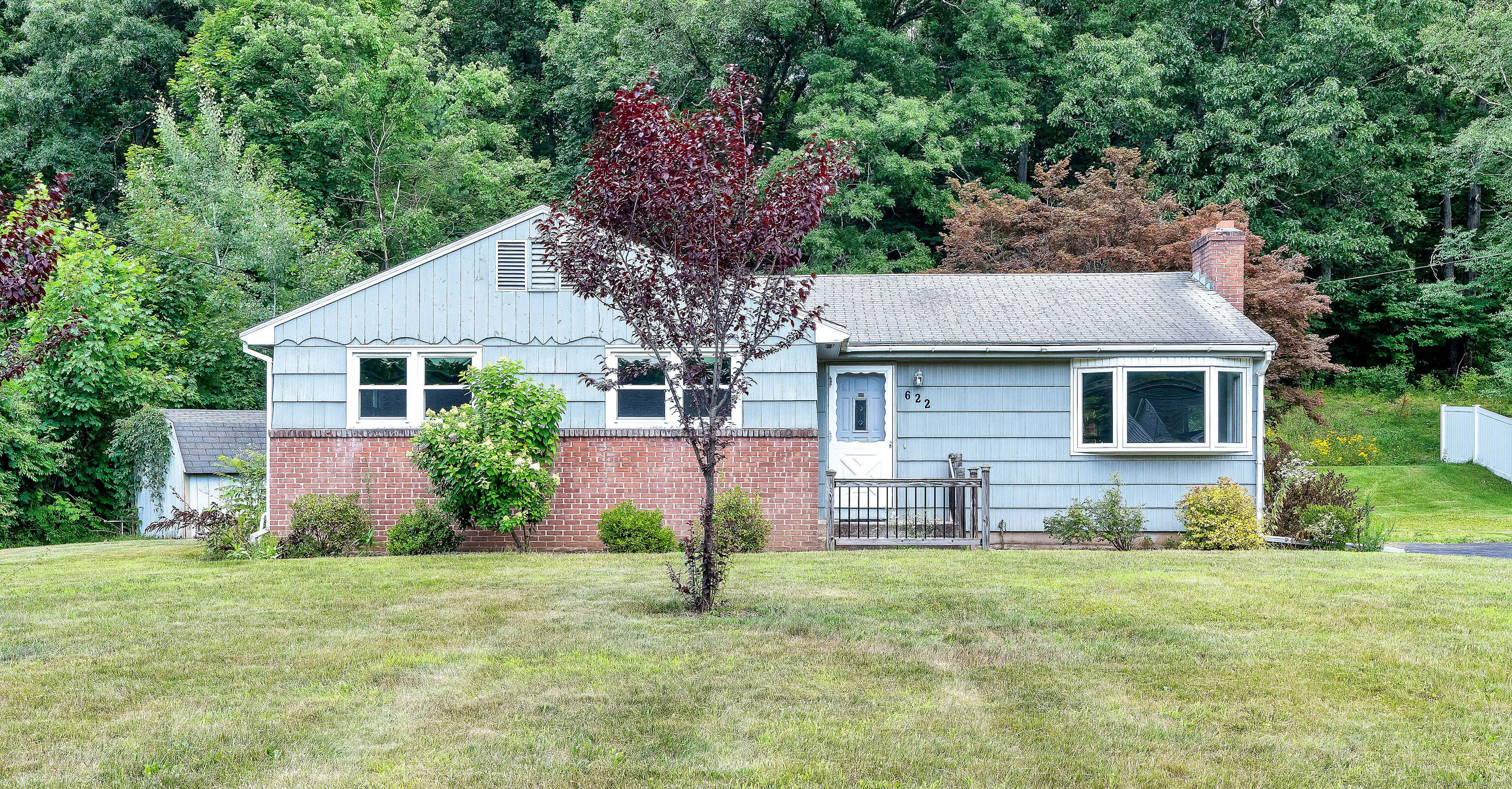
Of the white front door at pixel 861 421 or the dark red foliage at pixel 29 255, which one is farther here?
the white front door at pixel 861 421

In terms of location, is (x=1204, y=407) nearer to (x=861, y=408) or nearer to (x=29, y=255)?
(x=861, y=408)

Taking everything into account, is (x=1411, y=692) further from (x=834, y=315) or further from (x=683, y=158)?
(x=834, y=315)

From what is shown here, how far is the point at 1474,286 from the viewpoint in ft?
90.6

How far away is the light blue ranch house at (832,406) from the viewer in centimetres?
1328

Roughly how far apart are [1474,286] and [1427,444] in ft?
17.7

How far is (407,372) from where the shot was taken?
44.4 ft

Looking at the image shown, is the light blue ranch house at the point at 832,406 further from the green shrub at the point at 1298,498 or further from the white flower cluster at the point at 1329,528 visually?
the white flower cluster at the point at 1329,528

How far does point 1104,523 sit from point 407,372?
875 centimetres

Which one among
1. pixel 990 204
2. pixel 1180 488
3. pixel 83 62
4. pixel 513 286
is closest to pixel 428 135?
pixel 83 62

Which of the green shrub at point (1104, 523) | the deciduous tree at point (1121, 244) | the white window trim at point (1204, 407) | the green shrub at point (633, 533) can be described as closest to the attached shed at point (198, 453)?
the green shrub at point (633, 533)

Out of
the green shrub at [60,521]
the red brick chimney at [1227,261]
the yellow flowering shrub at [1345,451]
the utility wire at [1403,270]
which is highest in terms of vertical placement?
the utility wire at [1403,270]

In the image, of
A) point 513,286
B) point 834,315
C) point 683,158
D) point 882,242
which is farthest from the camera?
Result: point 882,242

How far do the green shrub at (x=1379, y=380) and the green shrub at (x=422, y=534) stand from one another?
2468 centimetres

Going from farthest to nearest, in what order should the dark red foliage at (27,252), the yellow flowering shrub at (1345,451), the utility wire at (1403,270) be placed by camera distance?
the utility wire at (1403,270) → the yellow flowering shrub at (1345,451) → the dark red foliage at (27,252)
